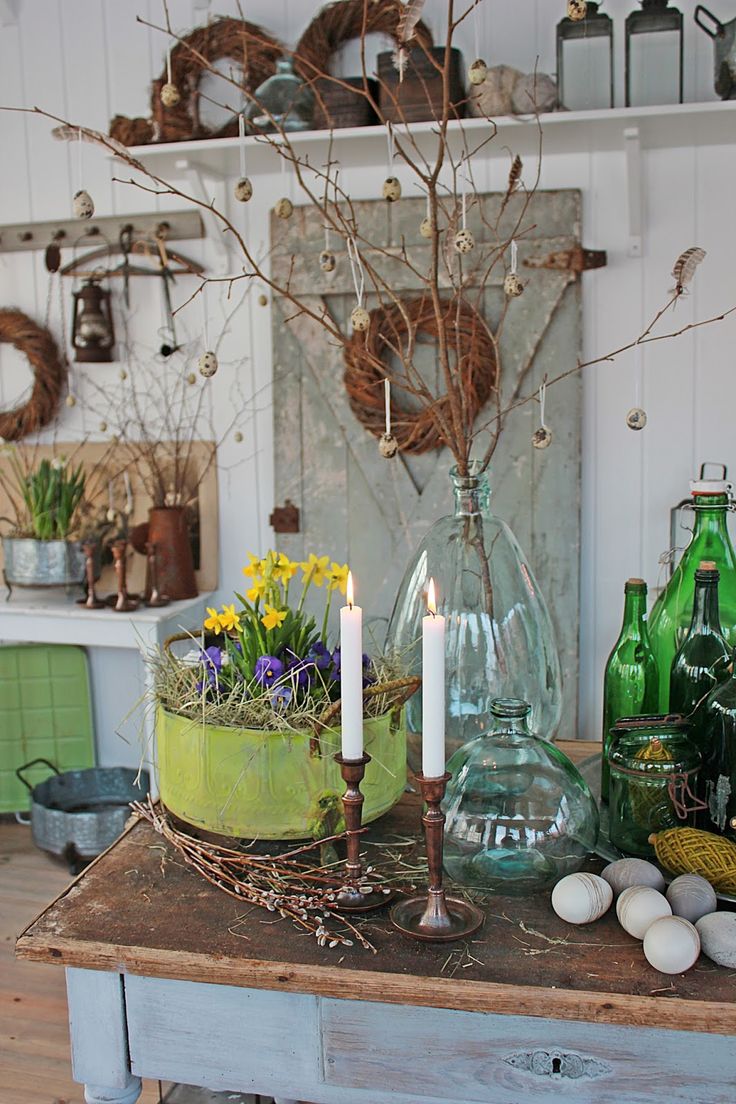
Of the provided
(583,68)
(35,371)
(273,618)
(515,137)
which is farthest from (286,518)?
(273,618)

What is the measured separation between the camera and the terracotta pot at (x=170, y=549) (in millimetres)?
3170

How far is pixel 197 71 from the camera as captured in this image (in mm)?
3080

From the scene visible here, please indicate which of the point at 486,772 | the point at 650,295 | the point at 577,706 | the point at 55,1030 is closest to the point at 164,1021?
the point at 486,772

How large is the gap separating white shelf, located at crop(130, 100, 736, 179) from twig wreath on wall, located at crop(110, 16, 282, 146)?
0.27 feet

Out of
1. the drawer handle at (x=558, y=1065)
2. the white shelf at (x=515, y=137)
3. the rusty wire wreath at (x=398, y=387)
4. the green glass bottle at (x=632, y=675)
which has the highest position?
the white shelf at (x=515, y=137)

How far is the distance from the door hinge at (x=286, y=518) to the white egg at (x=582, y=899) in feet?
7.17

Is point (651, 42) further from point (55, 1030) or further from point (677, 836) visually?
point (55, 1030)

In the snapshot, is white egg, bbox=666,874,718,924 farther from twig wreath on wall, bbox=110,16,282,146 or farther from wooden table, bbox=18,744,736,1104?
twig wreath on wall, bbox=110,16,282,146

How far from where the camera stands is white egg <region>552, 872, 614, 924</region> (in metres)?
1.15

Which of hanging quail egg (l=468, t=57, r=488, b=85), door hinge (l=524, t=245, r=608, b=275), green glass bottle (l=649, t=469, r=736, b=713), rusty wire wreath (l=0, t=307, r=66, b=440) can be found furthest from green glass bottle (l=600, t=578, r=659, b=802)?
rusty wire wreath (l=0, t=307, r=66, b=440)

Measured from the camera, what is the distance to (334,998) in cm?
110

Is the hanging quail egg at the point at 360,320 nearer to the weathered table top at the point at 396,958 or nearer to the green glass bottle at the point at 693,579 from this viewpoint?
the green glass bottle at the point at 693,579

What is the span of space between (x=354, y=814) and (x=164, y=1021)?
0.95ft

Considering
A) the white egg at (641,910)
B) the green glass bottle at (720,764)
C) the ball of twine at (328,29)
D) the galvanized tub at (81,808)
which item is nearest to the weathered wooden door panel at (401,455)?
the ball of twine at (328,29)
